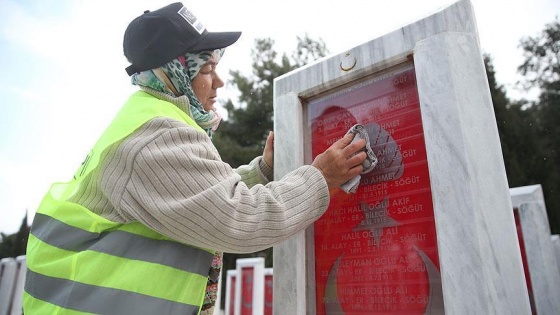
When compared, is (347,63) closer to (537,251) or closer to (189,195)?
(189,195)

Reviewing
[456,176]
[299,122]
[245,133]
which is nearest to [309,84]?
[299,122]

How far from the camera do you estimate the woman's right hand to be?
1690 mm

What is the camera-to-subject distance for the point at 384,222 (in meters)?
1.74

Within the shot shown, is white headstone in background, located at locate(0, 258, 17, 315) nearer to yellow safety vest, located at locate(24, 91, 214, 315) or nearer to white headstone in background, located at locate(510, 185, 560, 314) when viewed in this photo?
yellow safety vest, located at locate(24, 91, 214, 315)

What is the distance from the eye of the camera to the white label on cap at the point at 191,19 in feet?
5.97

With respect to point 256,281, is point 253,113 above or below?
above

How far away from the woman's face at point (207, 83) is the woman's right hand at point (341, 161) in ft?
1.98

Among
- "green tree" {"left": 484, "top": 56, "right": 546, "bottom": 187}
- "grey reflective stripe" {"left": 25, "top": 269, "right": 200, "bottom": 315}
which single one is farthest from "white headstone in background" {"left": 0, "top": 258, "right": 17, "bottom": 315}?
"green tree" {"left": 484, "top": 56, "right": 546, "bottom": 187}

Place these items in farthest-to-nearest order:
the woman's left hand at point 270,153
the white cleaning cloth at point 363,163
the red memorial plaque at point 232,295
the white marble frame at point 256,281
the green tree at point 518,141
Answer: the green tree at point 518,141
the red memorial plaque at point 232,295
the white marble frame at point 256,281
the woman's left hand at point 270,153
the white cleaning cloth at point 363,163

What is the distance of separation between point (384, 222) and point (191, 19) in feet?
3.79

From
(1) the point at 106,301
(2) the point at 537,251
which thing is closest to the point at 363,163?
(1) the point at 106,301

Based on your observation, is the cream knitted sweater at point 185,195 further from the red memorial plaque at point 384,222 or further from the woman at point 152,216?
the red memorial plaque at point 384,222

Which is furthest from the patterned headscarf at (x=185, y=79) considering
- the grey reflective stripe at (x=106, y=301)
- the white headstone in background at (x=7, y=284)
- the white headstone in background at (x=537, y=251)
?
the white headstone in background at (x=7, y=284)

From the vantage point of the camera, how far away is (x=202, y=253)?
156cm
